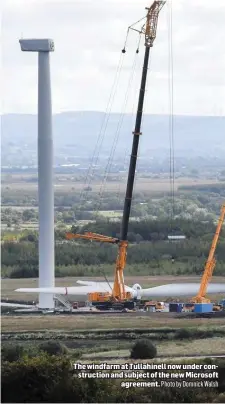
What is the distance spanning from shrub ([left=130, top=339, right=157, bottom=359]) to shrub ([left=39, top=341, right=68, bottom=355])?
1.86 m

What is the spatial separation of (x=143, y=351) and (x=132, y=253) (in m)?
41.3

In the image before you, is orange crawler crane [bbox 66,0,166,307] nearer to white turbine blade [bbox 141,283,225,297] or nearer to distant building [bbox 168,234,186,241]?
white turbine blade [bbox 141,283,225,297]

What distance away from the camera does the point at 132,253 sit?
8162 cm

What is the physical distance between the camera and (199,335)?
47.2 m

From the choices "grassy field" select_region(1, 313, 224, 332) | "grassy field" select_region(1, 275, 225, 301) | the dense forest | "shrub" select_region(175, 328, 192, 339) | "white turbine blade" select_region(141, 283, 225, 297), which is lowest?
"shrub" select_region(175, 328, 192, 339)

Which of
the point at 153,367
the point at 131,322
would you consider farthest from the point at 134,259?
the point at 153,367

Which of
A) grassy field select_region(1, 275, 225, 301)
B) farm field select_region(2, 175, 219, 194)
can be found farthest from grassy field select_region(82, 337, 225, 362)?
farm field select_region(2, 175, 219, 194)

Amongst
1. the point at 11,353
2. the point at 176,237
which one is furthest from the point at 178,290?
the point at 176,237

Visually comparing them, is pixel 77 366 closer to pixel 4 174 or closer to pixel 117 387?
pixel 117 387

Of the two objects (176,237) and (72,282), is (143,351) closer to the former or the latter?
(72,282)

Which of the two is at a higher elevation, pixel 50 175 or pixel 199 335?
pixel 50 175

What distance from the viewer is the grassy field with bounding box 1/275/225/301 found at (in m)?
63.2

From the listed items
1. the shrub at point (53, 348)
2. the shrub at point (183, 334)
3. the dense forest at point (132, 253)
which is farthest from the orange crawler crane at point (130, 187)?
the dense forest at point (132, 253)

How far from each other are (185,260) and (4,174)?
115m
